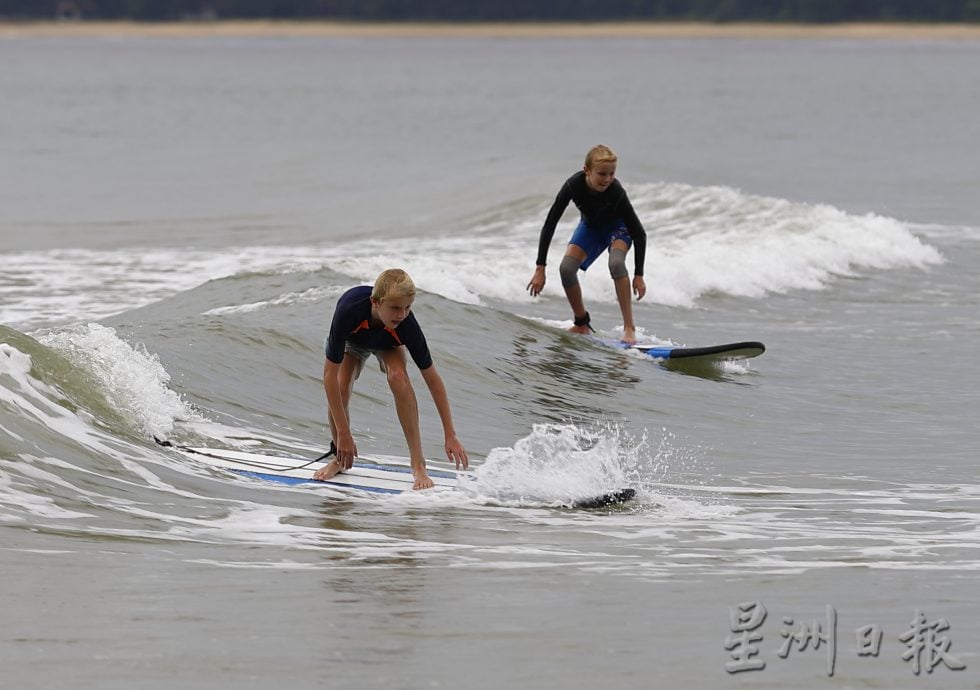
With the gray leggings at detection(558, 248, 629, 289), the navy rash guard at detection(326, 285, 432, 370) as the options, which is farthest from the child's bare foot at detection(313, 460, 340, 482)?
the gray leggings at detection(558, 248, 629, 289)

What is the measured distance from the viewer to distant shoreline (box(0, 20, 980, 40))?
116250 millimetres

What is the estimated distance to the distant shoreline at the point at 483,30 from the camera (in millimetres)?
116250

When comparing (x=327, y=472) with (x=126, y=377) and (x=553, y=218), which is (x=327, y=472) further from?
(x=553, y=218)

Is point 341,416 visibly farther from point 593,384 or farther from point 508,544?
point 593,384

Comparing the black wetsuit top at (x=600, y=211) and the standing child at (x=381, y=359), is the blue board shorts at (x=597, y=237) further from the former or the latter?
the standing child at (x=381, y=359)

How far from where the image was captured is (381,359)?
780 cm

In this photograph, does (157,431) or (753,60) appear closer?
(157,431)

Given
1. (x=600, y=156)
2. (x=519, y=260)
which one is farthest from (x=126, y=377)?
(x=519, y=260)

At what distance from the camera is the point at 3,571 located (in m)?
6.18

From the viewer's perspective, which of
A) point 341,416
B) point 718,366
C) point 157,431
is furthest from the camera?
point 718,366

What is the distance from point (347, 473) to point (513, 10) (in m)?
121

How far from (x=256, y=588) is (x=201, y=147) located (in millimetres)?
38961

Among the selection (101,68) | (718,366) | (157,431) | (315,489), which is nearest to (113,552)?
(315,489)

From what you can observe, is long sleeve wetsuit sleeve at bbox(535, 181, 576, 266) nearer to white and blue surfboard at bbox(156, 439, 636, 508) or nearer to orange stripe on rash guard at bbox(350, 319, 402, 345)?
white and blue surfboard at bbox(156, 439, 636, 508)
